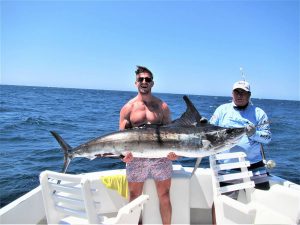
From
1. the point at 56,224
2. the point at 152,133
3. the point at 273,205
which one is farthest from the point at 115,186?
the point at 273,205

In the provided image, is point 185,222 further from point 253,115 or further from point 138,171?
point 253,115

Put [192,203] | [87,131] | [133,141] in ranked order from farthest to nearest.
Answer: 1. [87,131]
2. [192,203]
3. [133,141]

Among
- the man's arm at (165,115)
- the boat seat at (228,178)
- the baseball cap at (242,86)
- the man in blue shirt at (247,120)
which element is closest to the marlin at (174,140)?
the man's arm at (165,115)

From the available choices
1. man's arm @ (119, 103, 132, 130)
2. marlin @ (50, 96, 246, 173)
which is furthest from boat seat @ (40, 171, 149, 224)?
man's arm @ (119, 103, 132, 130)

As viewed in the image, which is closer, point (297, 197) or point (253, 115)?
point (297, 197)

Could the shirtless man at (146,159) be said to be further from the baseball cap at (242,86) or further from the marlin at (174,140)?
the baseball cap at (242,86)

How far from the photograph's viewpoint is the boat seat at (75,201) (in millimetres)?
2676

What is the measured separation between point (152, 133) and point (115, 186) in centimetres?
106

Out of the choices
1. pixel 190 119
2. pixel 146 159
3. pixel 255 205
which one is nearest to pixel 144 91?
pixel 190 119

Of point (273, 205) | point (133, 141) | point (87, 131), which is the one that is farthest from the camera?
point (87, 131)

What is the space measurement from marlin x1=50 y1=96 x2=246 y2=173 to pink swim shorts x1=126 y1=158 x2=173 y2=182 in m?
0.31

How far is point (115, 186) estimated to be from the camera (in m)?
3.73

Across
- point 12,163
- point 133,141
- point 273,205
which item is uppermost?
point 133,141

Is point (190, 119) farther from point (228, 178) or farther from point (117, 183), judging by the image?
point (117, 183)
